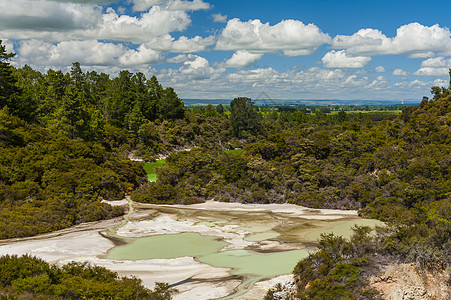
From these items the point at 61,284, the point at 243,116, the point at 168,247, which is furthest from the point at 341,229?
the point at 243,116

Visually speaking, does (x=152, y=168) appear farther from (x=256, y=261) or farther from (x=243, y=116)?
(x=256, y=261)

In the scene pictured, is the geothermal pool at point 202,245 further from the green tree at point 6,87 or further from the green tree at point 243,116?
the green tree at point 243,116

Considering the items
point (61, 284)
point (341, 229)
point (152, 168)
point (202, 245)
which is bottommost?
point (202, 245)

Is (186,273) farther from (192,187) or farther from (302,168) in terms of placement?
(302,168)

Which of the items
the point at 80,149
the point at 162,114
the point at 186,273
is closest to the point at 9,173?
the point at 80,149

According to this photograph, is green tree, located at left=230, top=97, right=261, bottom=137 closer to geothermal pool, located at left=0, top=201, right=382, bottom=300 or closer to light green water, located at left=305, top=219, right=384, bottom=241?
geothermal pool, located at left=0, top=201, right=382, bottom=300

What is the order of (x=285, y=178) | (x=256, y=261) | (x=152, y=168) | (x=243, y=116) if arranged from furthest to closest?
(x=243, y=116)
(x=152, y=168)
(x=285, y=178)
(x=256, y=261)

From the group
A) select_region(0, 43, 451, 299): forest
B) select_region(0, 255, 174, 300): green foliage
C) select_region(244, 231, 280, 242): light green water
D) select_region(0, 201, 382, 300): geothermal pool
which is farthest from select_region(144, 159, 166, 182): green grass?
select_region(0, 255, 174, 300): green foliage

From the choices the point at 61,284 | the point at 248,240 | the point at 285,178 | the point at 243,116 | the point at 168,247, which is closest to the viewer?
the point at 61,284
